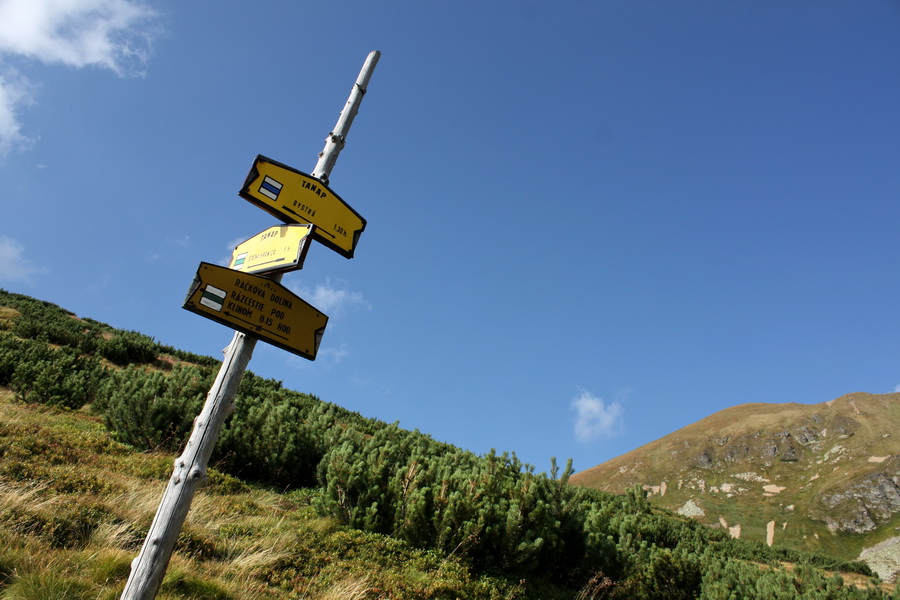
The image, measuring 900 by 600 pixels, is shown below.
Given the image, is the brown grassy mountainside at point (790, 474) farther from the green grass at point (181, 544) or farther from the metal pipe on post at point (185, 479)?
the metal pipe on post at point (185, 479)

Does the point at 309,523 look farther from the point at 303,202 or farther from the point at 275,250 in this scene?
the point at 303,202

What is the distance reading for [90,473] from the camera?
6836mm

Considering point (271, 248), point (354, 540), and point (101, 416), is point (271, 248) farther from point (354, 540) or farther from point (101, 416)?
point (101, 416)

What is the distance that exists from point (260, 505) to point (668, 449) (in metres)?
116

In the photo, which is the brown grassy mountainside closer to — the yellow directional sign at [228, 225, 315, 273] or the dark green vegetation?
the dark green vegetation

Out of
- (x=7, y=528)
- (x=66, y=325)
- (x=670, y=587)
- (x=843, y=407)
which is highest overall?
(x=843, y=407)

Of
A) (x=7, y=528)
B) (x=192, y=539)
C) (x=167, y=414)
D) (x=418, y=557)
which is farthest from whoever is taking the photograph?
(x=167, y=414)

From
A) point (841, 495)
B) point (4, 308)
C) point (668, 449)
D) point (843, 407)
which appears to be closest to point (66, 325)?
point (4, 308)

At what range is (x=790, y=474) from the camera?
286ft

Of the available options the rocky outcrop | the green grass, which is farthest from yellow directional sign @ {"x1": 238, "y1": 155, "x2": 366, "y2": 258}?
the rocky outcrop

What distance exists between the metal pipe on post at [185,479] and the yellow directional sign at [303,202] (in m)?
0.56

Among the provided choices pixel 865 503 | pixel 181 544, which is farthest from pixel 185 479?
pixel 865 503

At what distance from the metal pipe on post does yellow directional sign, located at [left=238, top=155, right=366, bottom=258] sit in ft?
1.84

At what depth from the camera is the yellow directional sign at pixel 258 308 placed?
10.7 feet
